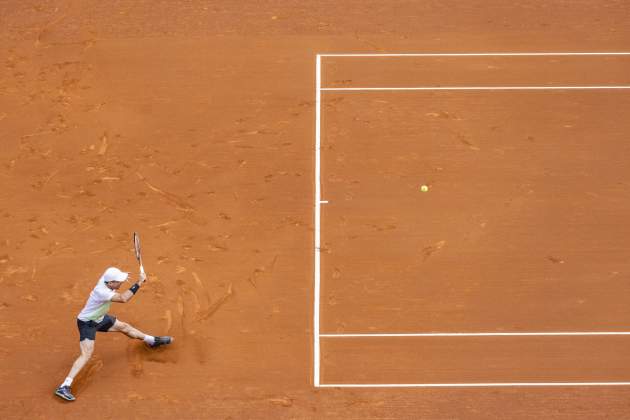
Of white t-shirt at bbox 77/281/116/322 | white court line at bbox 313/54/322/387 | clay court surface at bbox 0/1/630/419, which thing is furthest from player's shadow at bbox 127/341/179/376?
white court line at bbox 313/54/322/387

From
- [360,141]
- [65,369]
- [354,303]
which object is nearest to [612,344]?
[354,303]

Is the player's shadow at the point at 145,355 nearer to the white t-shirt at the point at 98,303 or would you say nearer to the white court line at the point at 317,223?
the white t-shirt at the point at 98,303

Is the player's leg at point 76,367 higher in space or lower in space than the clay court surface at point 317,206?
lower

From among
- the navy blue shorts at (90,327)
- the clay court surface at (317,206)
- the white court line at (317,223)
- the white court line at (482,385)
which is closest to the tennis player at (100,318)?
the navy blue shorts at (90,327)

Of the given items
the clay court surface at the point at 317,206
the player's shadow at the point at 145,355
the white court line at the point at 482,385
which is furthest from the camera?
the player's shadow at the point at 145,355

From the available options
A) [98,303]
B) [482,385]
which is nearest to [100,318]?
[98,303]

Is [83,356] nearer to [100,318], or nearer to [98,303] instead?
[100,318]

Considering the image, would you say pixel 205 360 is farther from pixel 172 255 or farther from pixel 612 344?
pixel 612 344
